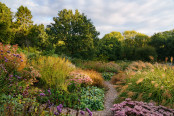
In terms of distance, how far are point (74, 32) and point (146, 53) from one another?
42.0 ft

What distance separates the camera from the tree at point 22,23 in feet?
87.8

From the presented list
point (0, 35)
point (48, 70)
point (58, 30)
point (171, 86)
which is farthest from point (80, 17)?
point (171, 86)

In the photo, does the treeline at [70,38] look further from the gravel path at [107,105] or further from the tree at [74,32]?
the gravel path at [107,105]

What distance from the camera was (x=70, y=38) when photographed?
15609 millimetres

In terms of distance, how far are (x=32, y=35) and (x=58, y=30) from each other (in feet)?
46.6

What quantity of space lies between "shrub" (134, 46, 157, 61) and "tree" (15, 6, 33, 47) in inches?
830

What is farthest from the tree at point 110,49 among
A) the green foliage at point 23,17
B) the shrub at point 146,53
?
the green foliage at point 23,17

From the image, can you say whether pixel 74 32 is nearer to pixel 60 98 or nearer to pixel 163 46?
pixel 60 98

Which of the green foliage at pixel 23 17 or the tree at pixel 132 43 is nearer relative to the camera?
the tree at pixel 132 43

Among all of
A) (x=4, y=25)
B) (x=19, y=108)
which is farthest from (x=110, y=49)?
(x=19, y=108)

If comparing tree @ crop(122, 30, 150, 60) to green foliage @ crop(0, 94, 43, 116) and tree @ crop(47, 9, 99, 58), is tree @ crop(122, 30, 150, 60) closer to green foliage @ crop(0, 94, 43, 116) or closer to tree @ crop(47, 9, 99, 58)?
tree @ crop(47, 9, 99, 58)

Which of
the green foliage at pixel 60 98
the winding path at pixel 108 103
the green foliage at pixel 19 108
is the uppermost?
the green foliage at pixel 19 108

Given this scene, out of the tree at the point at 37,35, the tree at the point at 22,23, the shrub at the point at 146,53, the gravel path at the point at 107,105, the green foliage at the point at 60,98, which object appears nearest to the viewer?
the gravel path at the point at 107,105

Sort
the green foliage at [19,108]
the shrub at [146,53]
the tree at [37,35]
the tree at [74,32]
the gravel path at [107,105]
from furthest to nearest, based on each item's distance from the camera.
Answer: the tree at [37,35] → the shrub at [146,53] → the tree at [74,32] → the gravel path at [107,105] → the green foliage at [19,108]
